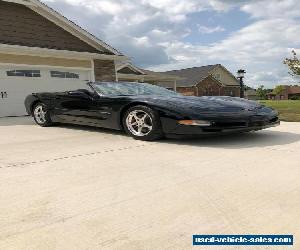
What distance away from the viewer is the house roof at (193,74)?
49.4 metres

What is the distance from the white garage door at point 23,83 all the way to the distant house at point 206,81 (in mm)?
33162

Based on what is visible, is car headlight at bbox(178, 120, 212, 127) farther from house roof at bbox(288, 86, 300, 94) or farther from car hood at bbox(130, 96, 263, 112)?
house roof at bbox(288, 86, 300, 94)

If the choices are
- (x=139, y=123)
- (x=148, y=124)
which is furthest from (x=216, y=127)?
(x=139, y=123)

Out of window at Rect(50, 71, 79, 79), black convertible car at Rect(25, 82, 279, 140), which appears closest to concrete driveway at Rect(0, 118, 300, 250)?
black convertible car at Rect(25, 82, 279, 140)

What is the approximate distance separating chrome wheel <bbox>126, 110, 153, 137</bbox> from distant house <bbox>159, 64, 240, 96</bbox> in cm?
4062

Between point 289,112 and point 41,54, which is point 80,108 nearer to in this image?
point 41,54

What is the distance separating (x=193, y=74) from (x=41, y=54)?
1597 inches

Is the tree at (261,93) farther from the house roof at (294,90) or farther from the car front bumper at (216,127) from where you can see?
the car front bumper at (216,127)

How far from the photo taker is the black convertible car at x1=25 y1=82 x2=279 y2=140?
495cm

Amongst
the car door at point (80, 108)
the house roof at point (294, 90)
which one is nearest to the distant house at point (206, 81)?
the car door at point (80, 108)

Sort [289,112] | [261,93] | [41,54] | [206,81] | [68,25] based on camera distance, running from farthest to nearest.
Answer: [261,93] < [206,81] < [68,25] < [41,54] < [289,112]

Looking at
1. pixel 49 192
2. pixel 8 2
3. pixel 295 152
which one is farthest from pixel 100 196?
pixel 8 2

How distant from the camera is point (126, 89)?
253 inches

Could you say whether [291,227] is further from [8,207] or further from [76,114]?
[76,114]
